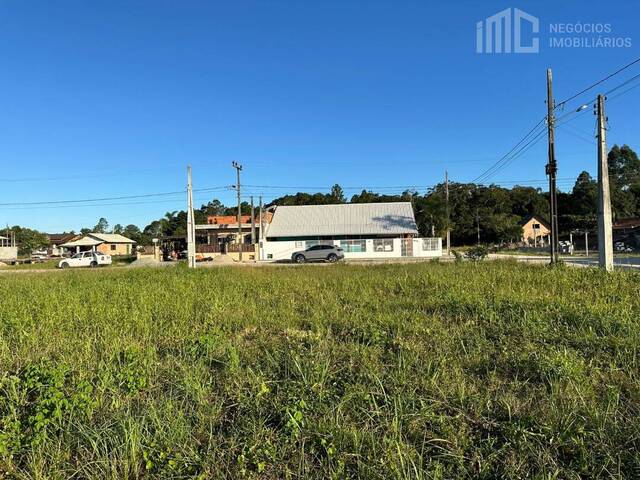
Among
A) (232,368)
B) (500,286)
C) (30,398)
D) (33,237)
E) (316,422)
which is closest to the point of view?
(316,422)

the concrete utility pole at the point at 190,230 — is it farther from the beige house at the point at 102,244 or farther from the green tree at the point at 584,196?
the green tree at the point at 584,196

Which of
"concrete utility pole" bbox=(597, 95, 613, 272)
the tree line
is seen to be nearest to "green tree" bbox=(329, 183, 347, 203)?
the tree line

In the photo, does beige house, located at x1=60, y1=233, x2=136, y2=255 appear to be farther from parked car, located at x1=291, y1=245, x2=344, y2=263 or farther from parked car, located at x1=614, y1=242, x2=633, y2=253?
parked car, located at x1=614, y1=242, x2=633, y2=253

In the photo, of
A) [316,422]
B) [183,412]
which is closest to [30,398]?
[183,412]

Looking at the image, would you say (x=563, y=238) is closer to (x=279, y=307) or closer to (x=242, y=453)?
(x=279, y=307)

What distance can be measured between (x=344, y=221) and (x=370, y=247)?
5.94m

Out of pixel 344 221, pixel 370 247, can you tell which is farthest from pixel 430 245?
pixel 344 221

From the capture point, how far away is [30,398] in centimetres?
379

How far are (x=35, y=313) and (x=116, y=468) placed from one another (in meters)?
6.40

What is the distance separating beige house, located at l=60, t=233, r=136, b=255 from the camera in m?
63.7

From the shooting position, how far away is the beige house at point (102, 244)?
63734 millimetres

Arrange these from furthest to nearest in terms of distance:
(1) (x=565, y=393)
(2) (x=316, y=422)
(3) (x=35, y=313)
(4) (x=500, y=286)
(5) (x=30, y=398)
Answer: (4) (x=500, y=286) < (3) (x=35, y=313) < (5) (x=30, y=398) < (1) (x=565, y=393) < (2) (x=316, y=422)

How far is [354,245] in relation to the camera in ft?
137

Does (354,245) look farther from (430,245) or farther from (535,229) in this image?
(535,229)
